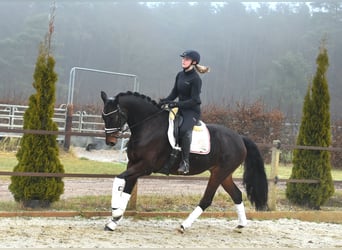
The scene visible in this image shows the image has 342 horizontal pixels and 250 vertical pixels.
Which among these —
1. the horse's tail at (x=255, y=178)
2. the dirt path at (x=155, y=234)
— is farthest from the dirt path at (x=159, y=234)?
the horse's tail at (x=255, y=178)

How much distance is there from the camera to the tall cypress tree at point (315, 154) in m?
10.2

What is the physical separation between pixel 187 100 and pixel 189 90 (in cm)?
19

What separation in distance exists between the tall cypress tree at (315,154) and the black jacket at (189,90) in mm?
3952

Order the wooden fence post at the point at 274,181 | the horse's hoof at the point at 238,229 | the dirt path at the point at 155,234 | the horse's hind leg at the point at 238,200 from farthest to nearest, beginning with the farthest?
the wooden fence post at the point at 274,181 → the horse's hind leg at the point at 238,200 → the horse's hoof at the point at 238,229 → the dirt path at the point at 155,234

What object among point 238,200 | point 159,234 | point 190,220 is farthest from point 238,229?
point 159,234

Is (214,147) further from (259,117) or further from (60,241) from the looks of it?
(259,117)

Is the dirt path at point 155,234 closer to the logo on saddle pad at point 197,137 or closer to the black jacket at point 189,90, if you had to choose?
the logo on saddle pad at point 197,137

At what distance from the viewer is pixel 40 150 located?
805cm

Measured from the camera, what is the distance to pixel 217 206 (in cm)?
970

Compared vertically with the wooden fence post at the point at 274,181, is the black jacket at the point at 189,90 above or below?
above

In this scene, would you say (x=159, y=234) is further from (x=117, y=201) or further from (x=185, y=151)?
(x=185, y=151)

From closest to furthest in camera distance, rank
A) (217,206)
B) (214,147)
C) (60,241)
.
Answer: (60,241), (214,147), (217,206)

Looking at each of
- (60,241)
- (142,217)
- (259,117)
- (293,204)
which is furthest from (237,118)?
(60,241)

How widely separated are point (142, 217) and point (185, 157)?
5.30 feet
